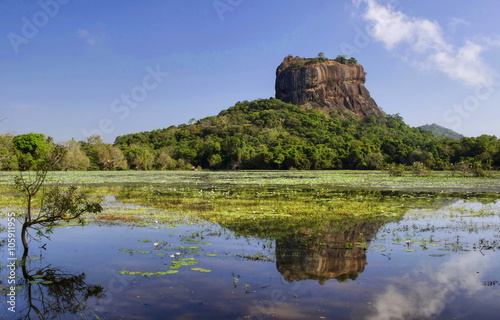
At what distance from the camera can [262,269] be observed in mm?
7953

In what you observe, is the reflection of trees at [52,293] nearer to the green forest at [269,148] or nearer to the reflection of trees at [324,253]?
the reflection of trees at [324,253]

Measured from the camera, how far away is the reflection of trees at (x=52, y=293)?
19.2 ft

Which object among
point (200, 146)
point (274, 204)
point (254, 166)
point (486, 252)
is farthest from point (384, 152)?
point (486, 252)

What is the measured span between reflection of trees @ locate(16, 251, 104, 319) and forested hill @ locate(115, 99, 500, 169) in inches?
2611

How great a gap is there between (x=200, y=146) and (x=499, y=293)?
112076mm

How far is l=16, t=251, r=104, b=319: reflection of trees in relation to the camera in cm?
584

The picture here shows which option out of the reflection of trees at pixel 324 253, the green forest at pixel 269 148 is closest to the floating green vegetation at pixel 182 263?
the reflection of trees at pixel 324 253

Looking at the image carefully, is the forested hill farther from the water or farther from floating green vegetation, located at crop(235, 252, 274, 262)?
floating green vegetation, located at crop(235, 252, 274, 262)

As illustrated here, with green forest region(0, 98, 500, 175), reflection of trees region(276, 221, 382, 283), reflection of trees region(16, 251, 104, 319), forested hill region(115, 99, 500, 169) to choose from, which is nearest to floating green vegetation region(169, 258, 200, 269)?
reflection of trees region(16, 251, 104, 319)

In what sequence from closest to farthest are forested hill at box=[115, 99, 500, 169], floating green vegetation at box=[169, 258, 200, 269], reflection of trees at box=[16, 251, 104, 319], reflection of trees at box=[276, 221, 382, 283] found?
reflection of trees at box=[16, 251, 104, 319] → reflection of trees at box=[276, 221, 382, 283] → floating green vegetation at box=[169, 258, 200, 269] → forested hill at box=[115, 99, 500, 169]

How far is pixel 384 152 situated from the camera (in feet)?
333

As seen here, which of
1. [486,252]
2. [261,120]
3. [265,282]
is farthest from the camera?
[261,120]

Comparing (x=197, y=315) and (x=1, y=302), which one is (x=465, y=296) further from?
(x=1, y=302)

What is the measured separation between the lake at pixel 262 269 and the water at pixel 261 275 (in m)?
0.02
